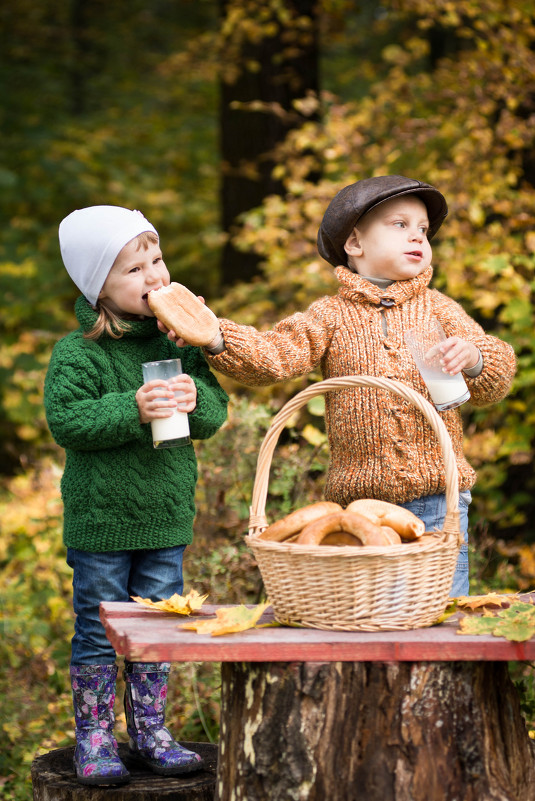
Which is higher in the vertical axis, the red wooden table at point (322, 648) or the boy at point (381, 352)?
the boy at point (381, 352)

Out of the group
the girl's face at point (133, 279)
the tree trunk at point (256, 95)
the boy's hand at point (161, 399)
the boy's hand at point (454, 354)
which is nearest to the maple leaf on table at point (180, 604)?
the boy's hand at point (161, 399)

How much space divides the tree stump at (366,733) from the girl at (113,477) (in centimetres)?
53

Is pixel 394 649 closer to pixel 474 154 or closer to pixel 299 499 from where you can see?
pixel 299 499

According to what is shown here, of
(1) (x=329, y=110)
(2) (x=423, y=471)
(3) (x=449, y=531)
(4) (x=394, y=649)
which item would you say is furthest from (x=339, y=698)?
(1) (x=329, y=110)

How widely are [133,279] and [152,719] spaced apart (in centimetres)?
120

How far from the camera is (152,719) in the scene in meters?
2.64

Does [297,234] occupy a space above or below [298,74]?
below

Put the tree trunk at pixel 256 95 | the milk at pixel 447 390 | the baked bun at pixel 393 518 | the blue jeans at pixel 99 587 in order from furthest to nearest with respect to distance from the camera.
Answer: the tree trunk at pixel 256 95, the blue jeans at pixel 99 587, the milk at pixel 447 390, the baked bun at pixel 393 518

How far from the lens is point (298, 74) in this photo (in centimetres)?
730

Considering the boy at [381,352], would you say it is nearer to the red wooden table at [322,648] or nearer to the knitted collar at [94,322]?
the knitted collar at [94,322]

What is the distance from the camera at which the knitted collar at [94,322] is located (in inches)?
103

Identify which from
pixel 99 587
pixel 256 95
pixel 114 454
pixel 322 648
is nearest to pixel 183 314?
pixel 114 454

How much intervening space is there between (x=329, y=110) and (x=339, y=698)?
14.7 ft

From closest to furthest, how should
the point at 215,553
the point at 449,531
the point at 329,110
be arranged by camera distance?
the point at 449,531 < the point at 215,553 < the point at 329,110
